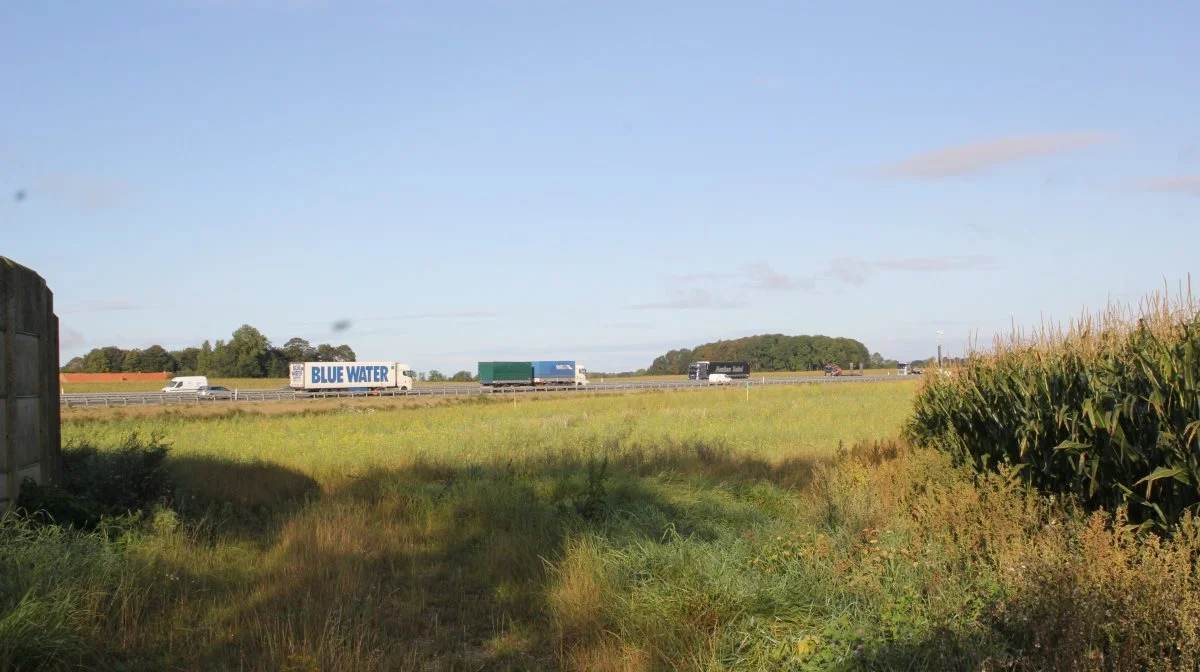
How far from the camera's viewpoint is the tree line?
12875cm

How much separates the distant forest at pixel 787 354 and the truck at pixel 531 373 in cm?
8043

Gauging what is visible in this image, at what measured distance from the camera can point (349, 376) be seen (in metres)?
84.8

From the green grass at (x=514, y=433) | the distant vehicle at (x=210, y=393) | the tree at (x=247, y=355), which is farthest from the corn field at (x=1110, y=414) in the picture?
the tree at (x=247, y=355)

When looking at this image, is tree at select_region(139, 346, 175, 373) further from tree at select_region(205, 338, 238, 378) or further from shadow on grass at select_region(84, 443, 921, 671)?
shadow on grass at select_region(84, 443, 921, 671)

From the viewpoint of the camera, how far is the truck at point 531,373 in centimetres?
9238

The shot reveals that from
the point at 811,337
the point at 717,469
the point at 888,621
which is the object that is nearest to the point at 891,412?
the point at 717,469

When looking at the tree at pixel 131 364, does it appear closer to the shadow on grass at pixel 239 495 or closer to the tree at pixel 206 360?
the tree at pixel 206 360

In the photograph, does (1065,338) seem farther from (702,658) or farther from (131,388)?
(131,388)

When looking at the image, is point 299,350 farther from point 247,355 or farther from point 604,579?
point 604,579

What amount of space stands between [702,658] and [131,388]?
9422 cm

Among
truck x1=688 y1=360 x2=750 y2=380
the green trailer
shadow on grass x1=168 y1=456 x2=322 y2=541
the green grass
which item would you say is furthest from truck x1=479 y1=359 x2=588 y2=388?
shadow on grass x1=168 y1=456 x2=322 y2=541

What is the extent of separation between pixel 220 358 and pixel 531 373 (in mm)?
58626

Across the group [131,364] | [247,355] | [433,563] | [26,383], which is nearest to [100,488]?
[26,383]

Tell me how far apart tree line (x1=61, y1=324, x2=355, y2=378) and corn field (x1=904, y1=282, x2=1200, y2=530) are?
12855cm
